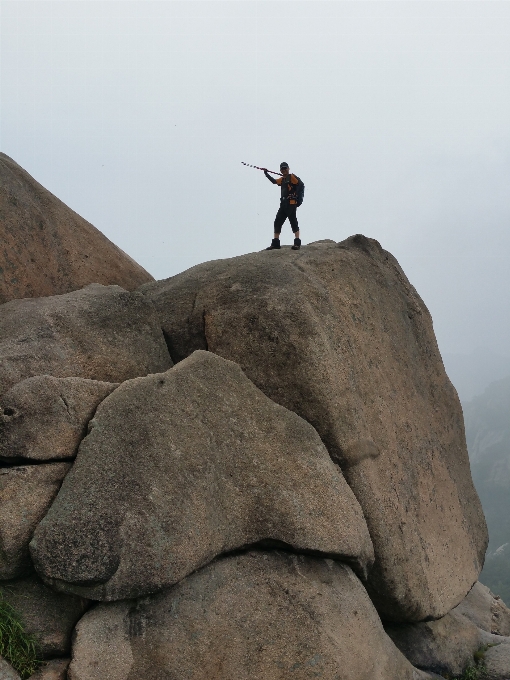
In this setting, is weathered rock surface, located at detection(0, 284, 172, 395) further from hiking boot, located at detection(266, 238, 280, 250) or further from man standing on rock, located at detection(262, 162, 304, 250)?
man standing on rock, located at detection(262, 162, 304, 250)

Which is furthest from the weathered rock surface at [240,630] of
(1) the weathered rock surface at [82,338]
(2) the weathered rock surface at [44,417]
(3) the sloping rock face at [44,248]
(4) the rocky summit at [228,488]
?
(3) the sloping rock face at [44,248]

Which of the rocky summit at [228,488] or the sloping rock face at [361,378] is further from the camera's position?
the sloping rock face at [361,378]

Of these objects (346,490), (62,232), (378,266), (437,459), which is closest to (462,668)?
(437,459)

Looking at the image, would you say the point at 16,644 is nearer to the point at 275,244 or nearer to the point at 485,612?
the point at 275,244

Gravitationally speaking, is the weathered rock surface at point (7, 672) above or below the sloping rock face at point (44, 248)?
below

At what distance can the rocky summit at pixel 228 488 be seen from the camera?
6887 mm

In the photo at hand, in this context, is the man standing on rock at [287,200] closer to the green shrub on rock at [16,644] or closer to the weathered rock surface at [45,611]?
the weathered rock surface at [45,611]

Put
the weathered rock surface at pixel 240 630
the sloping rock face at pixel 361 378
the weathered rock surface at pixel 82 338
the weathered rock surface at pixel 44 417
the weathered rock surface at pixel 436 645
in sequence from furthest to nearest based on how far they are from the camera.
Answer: the weathered rock surface at pixel 436 645, the sloping rock face at pixel 361 378, the weathered rock surface at pixel 82 338, the weathered rock surface at pixel 44 417, the weathered rock surface at pixel 240 630

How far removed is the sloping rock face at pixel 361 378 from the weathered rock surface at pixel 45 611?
390cm

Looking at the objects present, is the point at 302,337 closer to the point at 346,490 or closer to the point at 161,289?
the point at 346,490

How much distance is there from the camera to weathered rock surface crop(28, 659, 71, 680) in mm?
6590

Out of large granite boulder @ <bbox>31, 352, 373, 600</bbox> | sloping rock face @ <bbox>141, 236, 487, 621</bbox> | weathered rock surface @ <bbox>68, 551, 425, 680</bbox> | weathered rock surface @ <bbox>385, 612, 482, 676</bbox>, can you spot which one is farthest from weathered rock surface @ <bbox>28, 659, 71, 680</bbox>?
weathered rock surface @ <bbox>385, 612, 482, 676</bbox>

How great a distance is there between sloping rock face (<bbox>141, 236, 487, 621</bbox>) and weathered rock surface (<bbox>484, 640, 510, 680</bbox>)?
1294 millimetres

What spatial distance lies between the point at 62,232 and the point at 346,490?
24.1 ft
